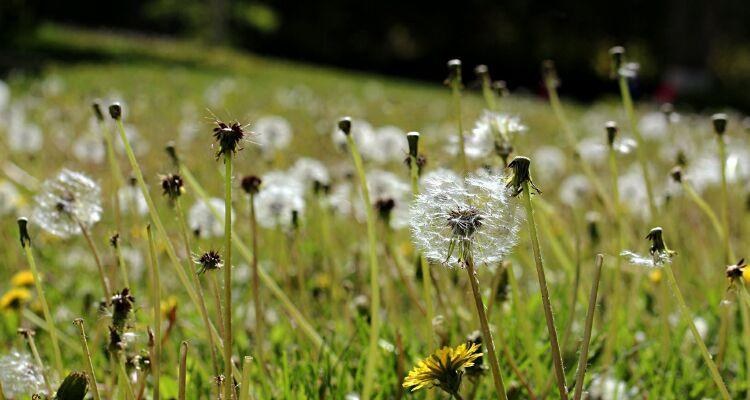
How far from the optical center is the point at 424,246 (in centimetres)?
87

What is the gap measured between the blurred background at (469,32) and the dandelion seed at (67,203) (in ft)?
60.8

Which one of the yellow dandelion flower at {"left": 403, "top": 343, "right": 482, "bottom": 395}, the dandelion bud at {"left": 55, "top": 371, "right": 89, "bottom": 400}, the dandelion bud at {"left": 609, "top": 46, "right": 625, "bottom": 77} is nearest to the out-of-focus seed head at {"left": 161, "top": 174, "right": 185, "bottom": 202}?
the dandelion bud at {"left": 55, "top": 371, "right": 89, "bottom": 400}

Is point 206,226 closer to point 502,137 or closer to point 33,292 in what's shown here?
point 33,292

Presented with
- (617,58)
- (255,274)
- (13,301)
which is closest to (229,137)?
(255,274)

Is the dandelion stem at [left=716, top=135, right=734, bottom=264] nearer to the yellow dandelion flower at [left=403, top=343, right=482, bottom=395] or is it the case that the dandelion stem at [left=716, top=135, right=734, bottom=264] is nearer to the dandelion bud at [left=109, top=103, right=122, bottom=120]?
the yellow dandelion flower at [left=403, top=343, right=482, bottom=395]

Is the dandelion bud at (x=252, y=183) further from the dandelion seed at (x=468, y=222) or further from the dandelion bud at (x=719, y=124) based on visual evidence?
the dandelion bud at (x=719, y=124)

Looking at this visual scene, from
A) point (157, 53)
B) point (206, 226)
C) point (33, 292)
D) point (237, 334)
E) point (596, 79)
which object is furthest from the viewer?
point (596, 79)

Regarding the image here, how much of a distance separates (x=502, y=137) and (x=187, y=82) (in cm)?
851

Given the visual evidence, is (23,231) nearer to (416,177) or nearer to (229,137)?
(229,137)

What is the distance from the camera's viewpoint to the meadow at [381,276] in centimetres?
88

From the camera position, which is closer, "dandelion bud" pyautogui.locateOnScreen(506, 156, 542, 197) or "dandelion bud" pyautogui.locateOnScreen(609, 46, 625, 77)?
"dandelion bud" pyautogui.locateOnScreen(506, 156, 542, 197)

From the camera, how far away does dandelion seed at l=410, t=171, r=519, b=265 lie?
0.85 meters

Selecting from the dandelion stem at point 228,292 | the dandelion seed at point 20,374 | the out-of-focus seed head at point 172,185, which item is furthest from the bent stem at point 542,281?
the dandelion seed at point 20,374

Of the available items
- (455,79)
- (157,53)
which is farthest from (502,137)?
(157,53)
